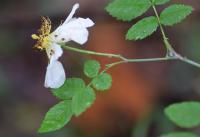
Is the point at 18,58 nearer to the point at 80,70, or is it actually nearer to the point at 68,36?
the point at 80,70

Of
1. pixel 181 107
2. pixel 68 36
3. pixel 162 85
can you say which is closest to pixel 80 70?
pixel 162 85

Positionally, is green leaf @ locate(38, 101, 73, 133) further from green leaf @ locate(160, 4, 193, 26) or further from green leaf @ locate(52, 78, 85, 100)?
green leaf @ locate(160, 4, 193, 26)

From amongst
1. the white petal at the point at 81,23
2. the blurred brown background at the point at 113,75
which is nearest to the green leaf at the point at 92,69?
the white petal at the point at 81,23

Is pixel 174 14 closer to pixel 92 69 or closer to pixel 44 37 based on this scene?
pixel 92 69

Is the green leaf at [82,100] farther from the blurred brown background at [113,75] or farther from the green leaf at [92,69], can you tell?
the blurred brown background at [113,75]

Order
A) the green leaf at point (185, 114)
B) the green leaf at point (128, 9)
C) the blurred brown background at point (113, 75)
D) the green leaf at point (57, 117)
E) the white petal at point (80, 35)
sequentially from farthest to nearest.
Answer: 1. the blurred brown background at point (113, 75)
2. the green leaf at point (128, 9)
3. the white petal at point (80, 35)
4. the green leaf at point (57, 117)
5. the green leaf at point (185, 114)

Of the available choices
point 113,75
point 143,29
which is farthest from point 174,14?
point 113,75
